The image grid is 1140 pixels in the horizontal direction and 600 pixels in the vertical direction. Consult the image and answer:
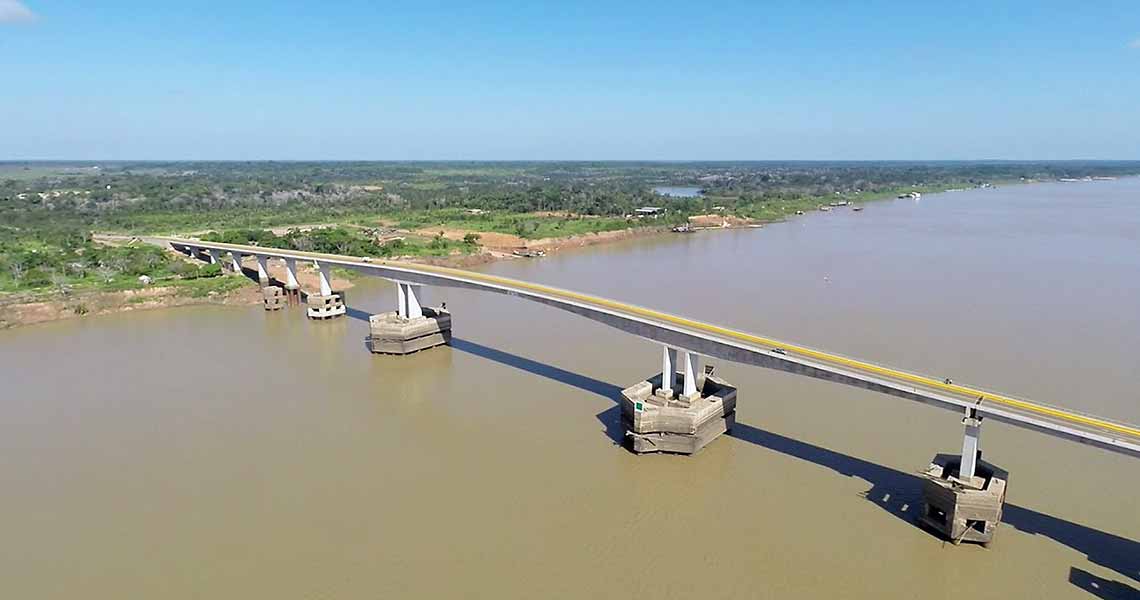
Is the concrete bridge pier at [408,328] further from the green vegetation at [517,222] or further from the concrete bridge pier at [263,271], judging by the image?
the green vegetation at [517,222]

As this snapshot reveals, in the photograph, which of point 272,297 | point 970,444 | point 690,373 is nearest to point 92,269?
point 272,297

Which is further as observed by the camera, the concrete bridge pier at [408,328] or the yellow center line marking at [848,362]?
the concrete bridge pier at [408,328]

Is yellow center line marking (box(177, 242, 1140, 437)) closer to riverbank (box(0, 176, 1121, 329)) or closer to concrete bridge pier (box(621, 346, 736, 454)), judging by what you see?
concrete bridge pier (box(621, 346, 736, 454))

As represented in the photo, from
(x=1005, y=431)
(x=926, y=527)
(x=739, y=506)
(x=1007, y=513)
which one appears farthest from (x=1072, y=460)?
(x=739, y=506)

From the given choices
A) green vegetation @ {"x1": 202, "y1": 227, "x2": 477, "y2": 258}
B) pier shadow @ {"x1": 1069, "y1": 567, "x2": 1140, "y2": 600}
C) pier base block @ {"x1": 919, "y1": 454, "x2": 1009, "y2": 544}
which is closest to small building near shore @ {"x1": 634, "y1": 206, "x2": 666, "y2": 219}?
green vegetation @ {"x1": 202, "y1": 227, "x2": 477, "y2": 258}

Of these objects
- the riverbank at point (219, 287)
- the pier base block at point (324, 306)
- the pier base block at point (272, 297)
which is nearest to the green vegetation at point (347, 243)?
the riverbank at point (219, 287)

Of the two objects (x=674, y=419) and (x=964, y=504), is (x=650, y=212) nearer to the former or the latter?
(x=674, y=419)

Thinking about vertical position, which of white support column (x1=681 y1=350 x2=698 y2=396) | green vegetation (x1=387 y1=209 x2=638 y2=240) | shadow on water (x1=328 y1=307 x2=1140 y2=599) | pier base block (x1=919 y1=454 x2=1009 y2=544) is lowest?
shadow on water (x1=328 y1=307 x2=1140 y2=599)
